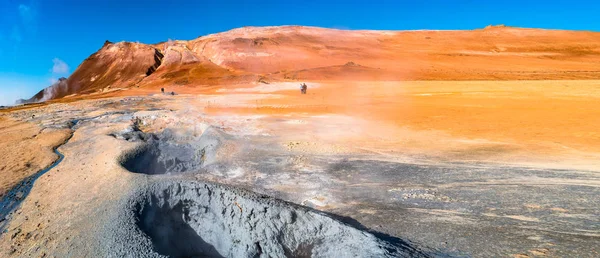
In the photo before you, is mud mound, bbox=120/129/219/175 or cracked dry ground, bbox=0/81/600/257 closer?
cracked dry ground, bbox=0/81/600/257

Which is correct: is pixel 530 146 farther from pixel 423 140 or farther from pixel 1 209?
pixel 1 209

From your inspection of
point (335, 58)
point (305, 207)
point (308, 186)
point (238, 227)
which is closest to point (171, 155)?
point (308, 186)

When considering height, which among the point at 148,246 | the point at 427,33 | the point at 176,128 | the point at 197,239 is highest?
the point at 427,33

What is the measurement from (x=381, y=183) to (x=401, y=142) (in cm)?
336

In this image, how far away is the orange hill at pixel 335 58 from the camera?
39.5 metres

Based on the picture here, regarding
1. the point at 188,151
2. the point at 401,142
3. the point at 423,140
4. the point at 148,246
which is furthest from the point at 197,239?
the point at 423,140

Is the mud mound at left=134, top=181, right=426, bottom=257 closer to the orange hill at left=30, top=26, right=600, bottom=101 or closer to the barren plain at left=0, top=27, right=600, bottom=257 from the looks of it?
the barren plain at left=0, top=27, right=600, bottom=257

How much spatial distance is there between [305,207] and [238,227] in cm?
99

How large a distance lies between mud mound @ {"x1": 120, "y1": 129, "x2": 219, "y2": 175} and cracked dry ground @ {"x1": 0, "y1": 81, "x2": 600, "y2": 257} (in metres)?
0.07

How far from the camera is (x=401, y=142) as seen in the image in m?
8.98

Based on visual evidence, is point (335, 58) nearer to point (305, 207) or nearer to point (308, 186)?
point (308, 186)

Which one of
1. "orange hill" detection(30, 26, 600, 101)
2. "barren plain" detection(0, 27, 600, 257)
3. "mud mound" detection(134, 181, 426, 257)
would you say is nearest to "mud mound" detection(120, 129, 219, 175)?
"barren plain" detection(0, 27, 600, 257)

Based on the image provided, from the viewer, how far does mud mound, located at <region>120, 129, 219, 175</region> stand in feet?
25.3

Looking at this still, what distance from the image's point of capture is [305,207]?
4.88 m
